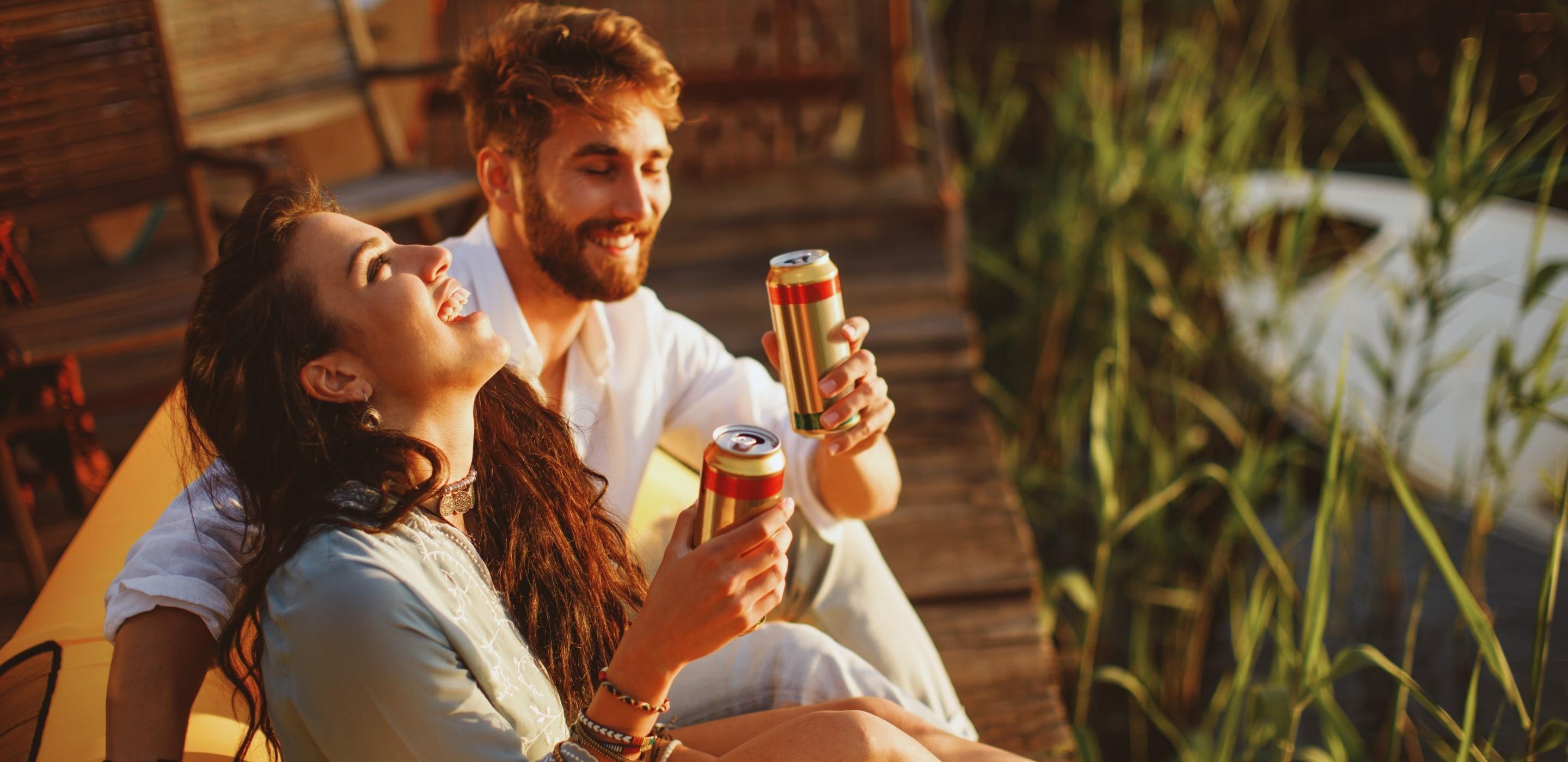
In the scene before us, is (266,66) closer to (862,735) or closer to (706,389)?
(706,389)

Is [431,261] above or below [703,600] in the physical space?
above

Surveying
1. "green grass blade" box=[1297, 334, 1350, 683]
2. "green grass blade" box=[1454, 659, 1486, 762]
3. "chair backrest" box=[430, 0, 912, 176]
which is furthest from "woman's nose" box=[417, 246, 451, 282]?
"chair backrest" box=[430, 0, 912, 176]

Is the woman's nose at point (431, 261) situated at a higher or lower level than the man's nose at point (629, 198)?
higher

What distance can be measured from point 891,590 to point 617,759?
91 centimetres

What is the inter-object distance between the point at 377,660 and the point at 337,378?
0.90 ft

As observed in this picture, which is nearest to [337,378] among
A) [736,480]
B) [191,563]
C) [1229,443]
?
[191,563]

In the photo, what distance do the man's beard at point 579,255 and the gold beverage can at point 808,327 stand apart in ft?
1.29

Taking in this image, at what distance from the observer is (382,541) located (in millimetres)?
1073

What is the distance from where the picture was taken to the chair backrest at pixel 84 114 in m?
2.53

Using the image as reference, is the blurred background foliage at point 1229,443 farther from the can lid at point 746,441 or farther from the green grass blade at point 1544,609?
the can lid at point 746,441

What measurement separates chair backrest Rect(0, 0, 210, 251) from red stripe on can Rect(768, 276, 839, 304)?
1.87m

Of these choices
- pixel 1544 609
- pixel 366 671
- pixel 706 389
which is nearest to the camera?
pixel 366 671

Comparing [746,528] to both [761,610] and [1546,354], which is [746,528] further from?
[1546,354]

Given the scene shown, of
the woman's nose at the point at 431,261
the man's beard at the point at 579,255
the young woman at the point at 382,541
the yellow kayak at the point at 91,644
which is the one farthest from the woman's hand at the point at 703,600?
the man's beard at the point at 579,255
